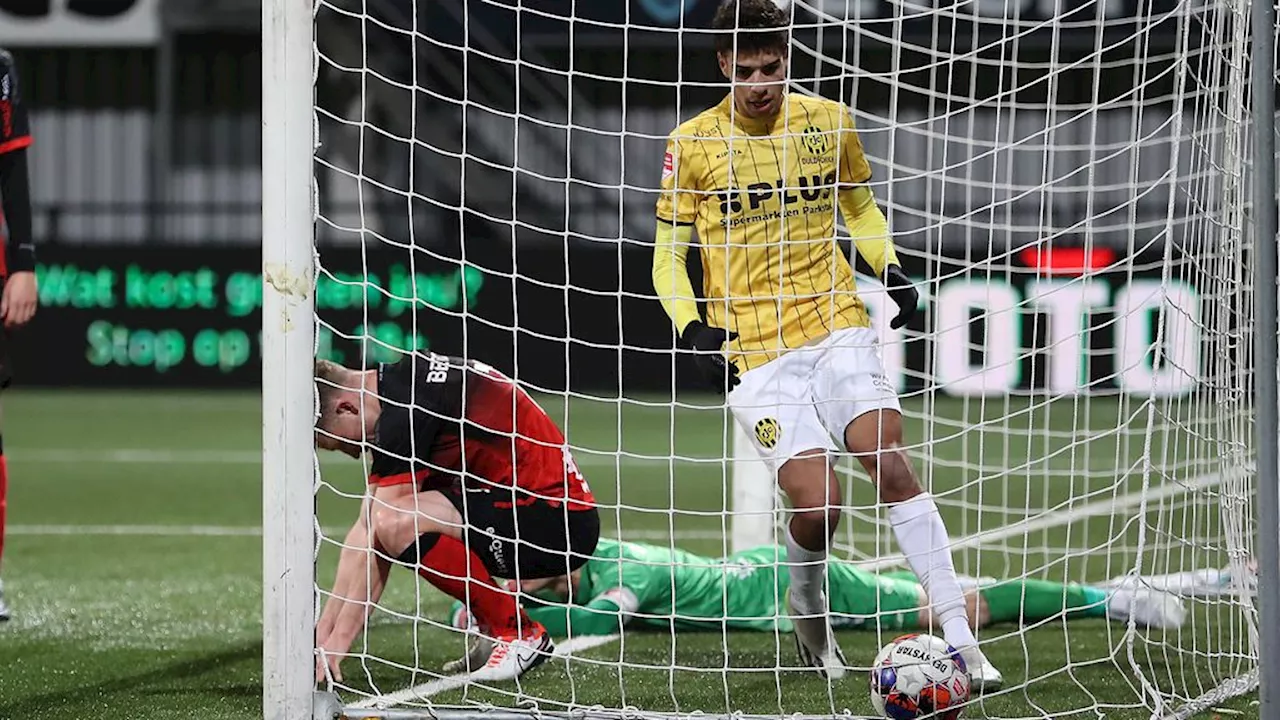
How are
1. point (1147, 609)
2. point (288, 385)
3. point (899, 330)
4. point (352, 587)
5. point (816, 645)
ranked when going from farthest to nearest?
point (899, 330)
point (1147, 609)
point (816, 645)
point (352, 587)
point (288, 385)

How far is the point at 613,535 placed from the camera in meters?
6.87

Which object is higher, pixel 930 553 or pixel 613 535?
pixel 930 553

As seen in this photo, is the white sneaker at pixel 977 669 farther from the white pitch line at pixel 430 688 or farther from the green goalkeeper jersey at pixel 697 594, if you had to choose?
the white pitch line at pixel 430 688

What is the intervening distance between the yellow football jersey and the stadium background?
267 inches

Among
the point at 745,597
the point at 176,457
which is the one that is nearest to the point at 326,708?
the point at 745,597

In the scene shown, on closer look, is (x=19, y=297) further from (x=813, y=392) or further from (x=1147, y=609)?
(x=1147, y=609)

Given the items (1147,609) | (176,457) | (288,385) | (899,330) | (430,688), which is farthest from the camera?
(176,457)

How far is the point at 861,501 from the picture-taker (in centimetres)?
673

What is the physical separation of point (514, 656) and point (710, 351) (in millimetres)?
923

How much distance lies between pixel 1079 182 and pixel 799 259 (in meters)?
11.4

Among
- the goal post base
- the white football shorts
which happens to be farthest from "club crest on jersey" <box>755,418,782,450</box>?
the goal post base

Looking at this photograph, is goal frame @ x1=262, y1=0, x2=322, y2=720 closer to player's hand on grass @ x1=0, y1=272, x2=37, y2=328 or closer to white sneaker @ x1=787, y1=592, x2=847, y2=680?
white sneaker @ x1=787, y1=592, x2=847, y2=680

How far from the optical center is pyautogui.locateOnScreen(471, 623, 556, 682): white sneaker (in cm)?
419

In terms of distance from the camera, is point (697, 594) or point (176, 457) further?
point (176, 457)
